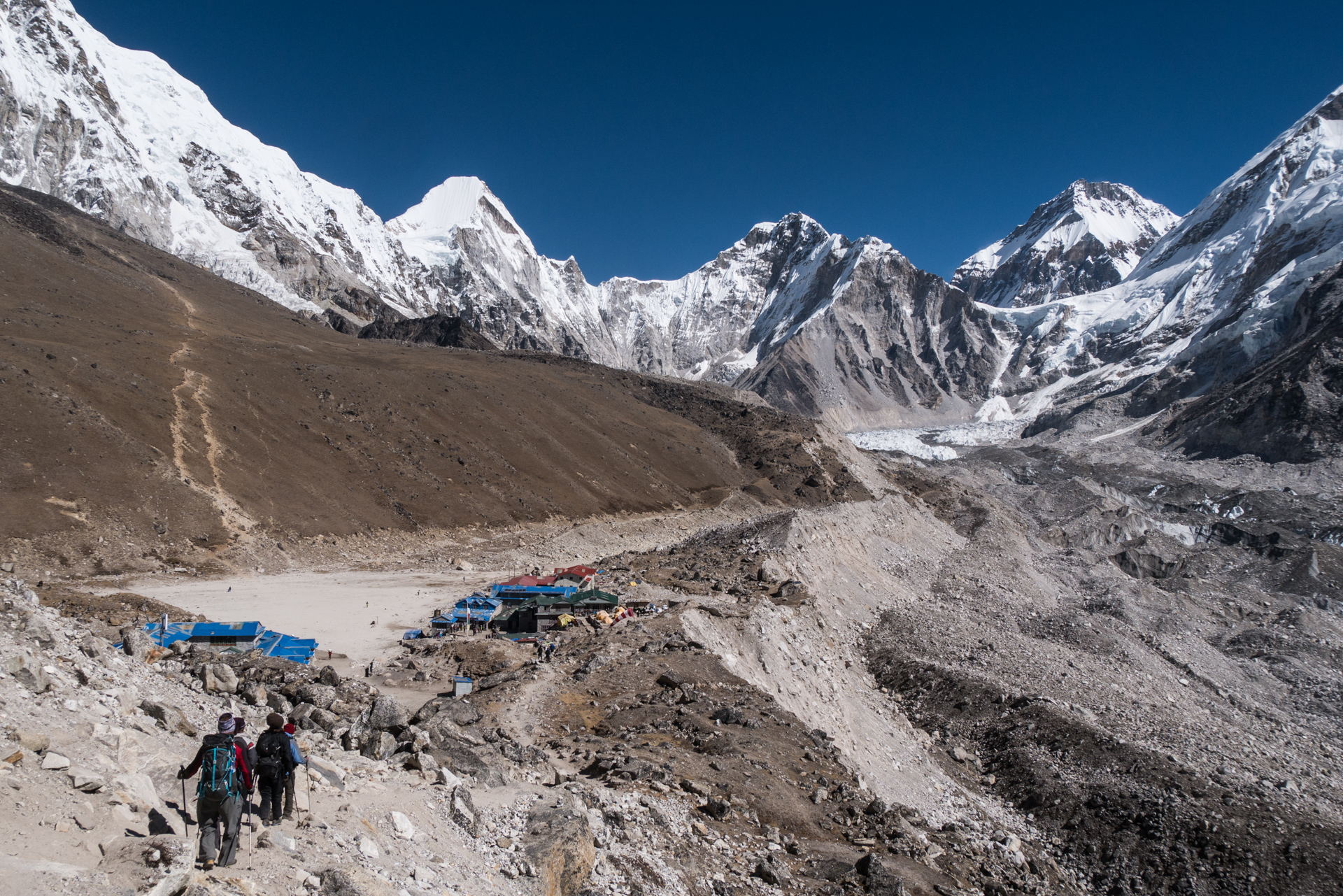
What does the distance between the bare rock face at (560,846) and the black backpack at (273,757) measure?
146 inches

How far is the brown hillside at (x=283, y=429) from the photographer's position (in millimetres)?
39125

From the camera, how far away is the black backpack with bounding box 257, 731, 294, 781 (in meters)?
8.47

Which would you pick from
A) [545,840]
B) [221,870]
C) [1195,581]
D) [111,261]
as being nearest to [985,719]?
[545,840]

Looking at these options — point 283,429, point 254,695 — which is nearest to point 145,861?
point 254,695

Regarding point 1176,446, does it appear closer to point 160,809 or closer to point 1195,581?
point 1195,581

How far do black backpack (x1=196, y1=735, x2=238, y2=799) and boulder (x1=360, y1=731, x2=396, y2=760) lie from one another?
450cm

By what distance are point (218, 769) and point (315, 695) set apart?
816 cm

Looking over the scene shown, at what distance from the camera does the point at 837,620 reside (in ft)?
110

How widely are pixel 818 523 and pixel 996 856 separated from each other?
1078 inches

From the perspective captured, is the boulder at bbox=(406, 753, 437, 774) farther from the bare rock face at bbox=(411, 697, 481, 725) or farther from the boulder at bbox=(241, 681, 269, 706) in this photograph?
the boulder at bbox=(241, 681, 269, 706)

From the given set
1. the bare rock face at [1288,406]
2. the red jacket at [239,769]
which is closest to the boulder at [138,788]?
the red jacket at [239,769]

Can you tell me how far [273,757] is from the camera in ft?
28.2

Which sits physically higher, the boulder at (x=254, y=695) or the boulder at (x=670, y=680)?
the boulder at (x=670, y=680)

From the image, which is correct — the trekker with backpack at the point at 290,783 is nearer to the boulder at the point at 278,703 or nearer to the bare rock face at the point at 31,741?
the bare rock face at the point at 31,741
